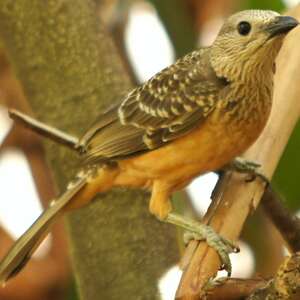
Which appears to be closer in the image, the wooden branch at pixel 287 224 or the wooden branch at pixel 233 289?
the wooden branch at pixel 233 289

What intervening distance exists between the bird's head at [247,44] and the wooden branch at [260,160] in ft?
0.21

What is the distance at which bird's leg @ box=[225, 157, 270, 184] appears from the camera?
7.83 feet

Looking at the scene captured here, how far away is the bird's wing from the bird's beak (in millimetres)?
254

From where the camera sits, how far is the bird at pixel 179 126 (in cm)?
251

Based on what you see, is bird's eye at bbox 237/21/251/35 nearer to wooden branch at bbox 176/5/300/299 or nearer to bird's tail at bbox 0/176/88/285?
wooden branch at bbox 176/5/300/299

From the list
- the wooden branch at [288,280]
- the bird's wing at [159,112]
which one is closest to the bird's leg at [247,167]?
the bird's wing at [159,112]

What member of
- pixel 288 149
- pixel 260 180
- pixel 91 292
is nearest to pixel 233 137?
pixel 260 180

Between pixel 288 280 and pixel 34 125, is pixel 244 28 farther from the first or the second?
pixel 288 280

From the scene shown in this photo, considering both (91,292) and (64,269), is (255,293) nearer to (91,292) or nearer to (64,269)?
(91,292)

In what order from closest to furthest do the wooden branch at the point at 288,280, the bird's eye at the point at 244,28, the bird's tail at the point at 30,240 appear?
the wooden branch at the point at 288,280 → the bird's eye at the point at 244,28 → the bird's tail at the point at 30,240

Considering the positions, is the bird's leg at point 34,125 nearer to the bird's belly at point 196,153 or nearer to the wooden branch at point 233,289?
the bird's belly at point 196,153

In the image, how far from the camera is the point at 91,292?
2873 mm

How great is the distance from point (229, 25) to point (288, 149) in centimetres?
54

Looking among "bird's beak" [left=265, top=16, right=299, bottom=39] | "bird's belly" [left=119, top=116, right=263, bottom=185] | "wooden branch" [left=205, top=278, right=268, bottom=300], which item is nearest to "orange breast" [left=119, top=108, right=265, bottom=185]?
"bird's belly" [left=119, top=116, right=263, bottom=185]
